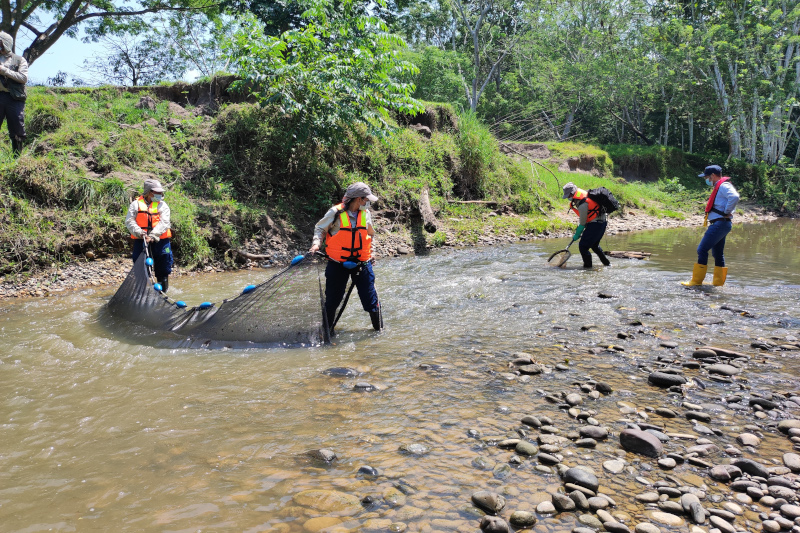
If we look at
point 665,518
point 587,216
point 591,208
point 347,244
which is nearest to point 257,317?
point 347,244

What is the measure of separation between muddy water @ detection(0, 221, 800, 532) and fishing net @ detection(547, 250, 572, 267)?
293 centimetres

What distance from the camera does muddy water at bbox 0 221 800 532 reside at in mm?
2744

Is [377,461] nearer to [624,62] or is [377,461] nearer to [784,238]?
[784,238]

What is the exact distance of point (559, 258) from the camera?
11.1 meters

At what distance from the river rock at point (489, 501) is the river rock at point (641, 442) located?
1101 mm

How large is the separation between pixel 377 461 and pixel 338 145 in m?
11.6

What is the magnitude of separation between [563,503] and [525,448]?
59 cm

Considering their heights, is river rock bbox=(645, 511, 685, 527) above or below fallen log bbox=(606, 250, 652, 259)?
below

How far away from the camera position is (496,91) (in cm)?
3647

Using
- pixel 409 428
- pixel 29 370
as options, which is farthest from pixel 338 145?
pixel 409 428

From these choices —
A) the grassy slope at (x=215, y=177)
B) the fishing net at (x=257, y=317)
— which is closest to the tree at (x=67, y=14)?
the grassy slope at (x=215, y=177)

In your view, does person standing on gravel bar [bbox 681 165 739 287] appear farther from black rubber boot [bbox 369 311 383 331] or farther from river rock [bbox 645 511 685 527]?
river rock [bbox 645 511 685 527]

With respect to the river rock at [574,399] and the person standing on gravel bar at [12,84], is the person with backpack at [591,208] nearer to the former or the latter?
the river rock at [574,399]

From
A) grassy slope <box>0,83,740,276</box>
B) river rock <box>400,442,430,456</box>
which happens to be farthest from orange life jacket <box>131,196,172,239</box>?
river rock <box>400,442,430,456</box>
